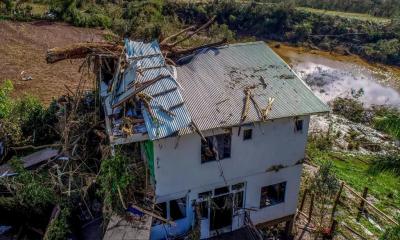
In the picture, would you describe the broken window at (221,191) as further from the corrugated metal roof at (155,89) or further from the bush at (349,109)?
the bush at (349,109)

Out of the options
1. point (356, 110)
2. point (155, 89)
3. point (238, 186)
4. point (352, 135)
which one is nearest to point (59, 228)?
point (155, 89)

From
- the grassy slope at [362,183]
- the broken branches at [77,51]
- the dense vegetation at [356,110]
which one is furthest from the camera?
the dense vegetation at [356,110]

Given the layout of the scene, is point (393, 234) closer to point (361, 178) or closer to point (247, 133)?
point (247, 133)

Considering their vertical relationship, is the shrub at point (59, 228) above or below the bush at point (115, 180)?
below

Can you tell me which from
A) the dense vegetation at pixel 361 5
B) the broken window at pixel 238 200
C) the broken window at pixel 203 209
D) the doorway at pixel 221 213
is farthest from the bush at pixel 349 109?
the dense vegetation at pixel 361 5

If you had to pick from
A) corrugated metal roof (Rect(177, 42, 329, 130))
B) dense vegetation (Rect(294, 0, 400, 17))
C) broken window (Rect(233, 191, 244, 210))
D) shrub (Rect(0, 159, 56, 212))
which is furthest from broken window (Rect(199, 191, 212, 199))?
dense vegetation (Rect(294, 0, 400, 17))

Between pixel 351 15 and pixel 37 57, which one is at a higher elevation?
pixel 351 15

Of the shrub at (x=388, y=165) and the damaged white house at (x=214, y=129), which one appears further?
the damaged white house at (x=214, y=129)
